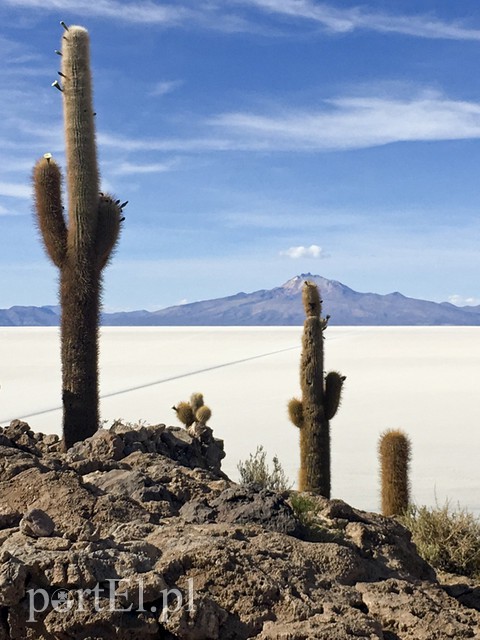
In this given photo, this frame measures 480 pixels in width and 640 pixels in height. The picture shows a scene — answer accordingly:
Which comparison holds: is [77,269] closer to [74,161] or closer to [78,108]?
[74,161]

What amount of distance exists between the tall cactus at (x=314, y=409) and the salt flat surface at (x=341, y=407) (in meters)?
1.31

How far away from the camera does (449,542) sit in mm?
7805

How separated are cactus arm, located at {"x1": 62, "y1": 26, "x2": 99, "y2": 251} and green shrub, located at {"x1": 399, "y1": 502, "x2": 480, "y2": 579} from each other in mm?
5521

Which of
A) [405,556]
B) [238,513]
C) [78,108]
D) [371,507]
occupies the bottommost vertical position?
[371,507]

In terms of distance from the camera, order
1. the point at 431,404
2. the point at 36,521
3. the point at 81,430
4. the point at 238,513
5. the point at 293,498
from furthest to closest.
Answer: the point at 431,404, the point at 81,430, the point at 293,498, the point at 238,513, the point at 36,521

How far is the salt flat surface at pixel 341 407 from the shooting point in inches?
573

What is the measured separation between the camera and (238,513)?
5.77 metres

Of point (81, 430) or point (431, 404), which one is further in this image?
point (431, 404)

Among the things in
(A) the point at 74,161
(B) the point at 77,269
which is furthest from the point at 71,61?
(B) the point at 77,269

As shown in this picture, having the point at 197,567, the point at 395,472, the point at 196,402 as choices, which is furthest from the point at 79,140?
the point at 197,567

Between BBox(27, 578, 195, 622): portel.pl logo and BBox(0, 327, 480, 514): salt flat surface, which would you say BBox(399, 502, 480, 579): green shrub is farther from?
BBox(27, 578, 195, 622): portel.pl logo

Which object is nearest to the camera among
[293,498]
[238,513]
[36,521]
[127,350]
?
[36,521]

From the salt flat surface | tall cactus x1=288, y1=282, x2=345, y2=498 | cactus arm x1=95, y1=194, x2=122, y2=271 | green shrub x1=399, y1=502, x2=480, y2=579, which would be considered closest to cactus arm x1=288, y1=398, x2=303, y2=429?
tall cactus x1=288, y1=282, x2=345, y2=498

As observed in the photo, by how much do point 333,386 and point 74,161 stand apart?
4.48m
